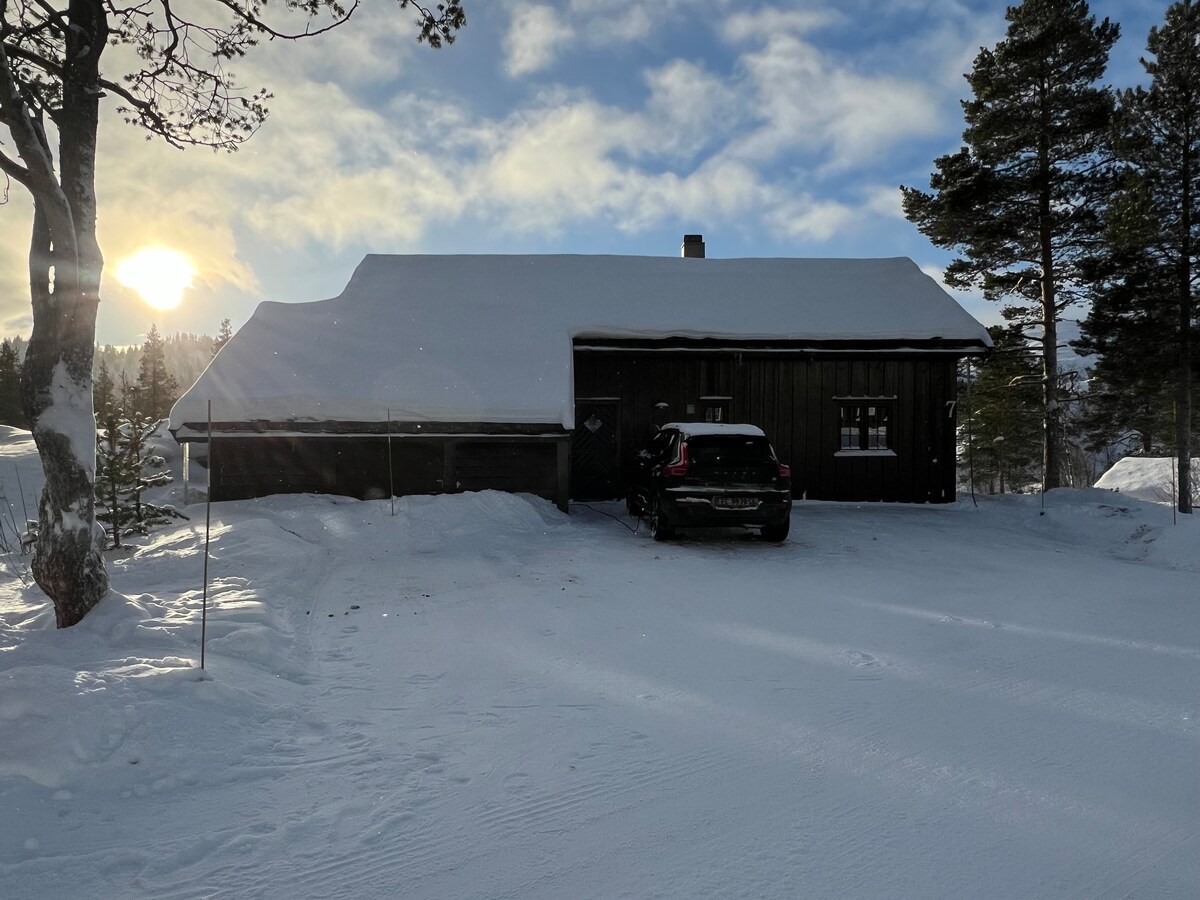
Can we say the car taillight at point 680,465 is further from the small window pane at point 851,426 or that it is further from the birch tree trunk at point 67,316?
the small window pane at point 851,426

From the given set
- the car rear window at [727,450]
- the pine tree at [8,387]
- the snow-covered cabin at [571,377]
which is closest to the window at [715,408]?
the snow-covered cabin at [571,377]

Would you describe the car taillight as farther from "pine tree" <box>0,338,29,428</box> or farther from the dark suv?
"pine tree" <box>0,338,29,428</box>

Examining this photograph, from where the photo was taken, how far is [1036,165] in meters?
16.1

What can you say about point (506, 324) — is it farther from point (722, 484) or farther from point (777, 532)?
point (777, 532)

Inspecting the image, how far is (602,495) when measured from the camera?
49.9 ft

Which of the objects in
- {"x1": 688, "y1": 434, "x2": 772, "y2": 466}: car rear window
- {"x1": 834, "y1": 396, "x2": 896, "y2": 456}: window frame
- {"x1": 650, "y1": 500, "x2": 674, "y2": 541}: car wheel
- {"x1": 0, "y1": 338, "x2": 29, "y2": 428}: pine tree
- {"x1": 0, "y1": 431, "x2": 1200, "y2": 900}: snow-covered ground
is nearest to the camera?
{"x1": 0, "y1": 431, "x2": 1200, "y2": 900}: snow-covered ground

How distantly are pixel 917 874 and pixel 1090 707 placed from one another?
238cm

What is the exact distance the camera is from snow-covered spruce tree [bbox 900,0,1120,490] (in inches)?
609

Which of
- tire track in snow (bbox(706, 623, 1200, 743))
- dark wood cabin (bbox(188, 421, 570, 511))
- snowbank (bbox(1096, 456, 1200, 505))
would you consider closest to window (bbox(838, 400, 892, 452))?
snowbank (bbox(1096, 456, 1200, 505))

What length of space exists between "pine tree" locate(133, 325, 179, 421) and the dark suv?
26086 millimetres

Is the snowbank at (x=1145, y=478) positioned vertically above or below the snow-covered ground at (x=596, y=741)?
above

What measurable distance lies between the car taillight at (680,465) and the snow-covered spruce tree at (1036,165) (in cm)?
1138

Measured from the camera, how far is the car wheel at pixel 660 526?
32.4 feet

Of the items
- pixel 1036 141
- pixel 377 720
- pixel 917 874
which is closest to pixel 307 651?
pixel 377 720
